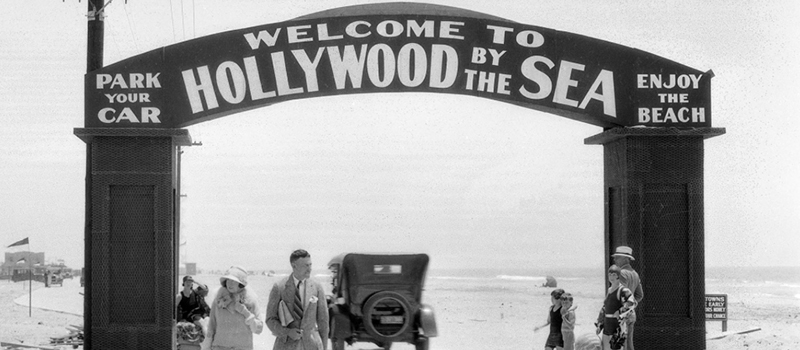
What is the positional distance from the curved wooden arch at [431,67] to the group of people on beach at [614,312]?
2034 mm

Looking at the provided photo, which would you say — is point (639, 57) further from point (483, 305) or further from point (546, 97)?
point (483, 305)

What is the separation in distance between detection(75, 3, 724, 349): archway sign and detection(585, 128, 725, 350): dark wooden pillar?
0.02 metres

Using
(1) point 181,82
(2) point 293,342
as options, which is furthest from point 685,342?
(1) point 181,82

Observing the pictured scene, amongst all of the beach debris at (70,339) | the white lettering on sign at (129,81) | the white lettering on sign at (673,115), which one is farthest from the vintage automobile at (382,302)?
the beach debris at (70,339)

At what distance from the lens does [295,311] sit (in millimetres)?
9109

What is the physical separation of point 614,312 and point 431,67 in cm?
403

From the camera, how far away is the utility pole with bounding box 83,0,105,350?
12984mm

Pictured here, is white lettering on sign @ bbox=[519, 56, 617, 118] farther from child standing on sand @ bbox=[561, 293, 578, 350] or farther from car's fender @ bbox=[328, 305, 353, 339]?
car's fender @ bbox=[328, 305, 353, 339]

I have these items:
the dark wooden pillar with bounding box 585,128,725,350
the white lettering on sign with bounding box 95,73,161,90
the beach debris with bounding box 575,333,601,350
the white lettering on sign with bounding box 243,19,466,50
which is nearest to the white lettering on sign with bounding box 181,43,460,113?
the white lettering on sign with bounding box 243,19,466,50

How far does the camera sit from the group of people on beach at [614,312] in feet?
37.0

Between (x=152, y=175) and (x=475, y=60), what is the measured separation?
165 inches

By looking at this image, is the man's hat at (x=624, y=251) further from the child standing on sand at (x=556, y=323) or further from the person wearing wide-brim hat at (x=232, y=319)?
the person wearing wide-brim hat at (x=232, y=319)

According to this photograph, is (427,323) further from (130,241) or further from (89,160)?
(89,160)

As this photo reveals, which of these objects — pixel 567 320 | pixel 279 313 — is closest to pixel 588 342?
pixel 567 320
